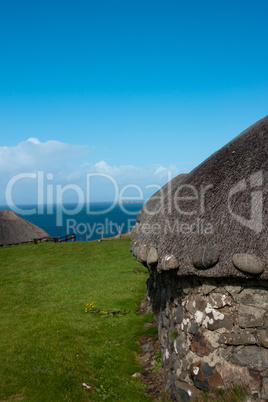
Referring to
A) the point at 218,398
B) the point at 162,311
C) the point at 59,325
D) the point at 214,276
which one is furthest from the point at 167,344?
the point at 59,325

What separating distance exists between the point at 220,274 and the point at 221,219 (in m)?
0.96

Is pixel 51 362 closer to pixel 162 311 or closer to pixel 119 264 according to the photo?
pixel 162 311

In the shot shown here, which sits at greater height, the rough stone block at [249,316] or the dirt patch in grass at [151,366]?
the rough stone block at [249,316]

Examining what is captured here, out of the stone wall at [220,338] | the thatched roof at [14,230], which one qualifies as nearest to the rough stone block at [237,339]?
the stone wall at [220,338]

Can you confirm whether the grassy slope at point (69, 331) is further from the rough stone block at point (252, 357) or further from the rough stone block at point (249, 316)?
the rough stone block at point (249, 316)

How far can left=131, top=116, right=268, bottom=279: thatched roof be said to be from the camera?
4902 mm

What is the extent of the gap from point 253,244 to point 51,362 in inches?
186

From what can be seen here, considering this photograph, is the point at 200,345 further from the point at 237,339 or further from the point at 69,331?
the point at 69,331

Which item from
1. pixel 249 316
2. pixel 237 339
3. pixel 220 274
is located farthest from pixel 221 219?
pixel 237 339

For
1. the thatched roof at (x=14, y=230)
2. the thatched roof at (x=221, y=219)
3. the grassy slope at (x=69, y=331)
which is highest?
the thatched roof at (x=221, y=219)

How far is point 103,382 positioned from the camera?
20.4 ft

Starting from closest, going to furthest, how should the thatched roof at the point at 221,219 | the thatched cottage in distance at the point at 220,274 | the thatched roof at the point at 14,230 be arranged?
the thatched cottage in distance at the point at 220,274
the thatched roof at the point at 221,219
the thatched roof at the point at 14,230

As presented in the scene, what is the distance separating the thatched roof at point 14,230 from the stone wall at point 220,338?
1032 inches

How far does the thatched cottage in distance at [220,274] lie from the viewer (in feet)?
15.5
